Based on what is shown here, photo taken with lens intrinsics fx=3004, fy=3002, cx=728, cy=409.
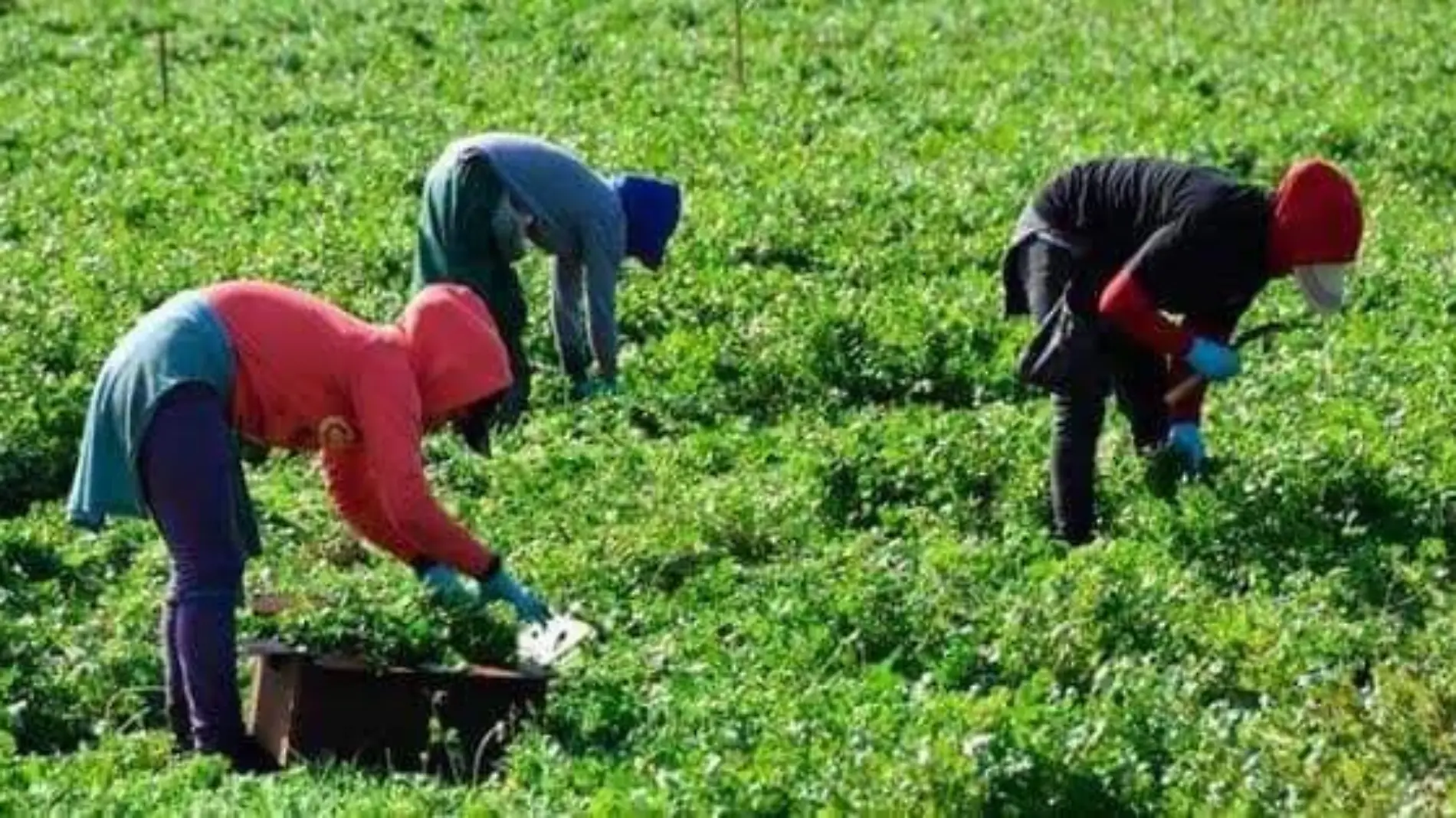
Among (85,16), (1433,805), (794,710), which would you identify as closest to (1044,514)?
(794,710)

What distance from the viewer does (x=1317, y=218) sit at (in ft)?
30.7

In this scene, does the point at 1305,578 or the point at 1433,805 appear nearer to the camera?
the point at 1433,805

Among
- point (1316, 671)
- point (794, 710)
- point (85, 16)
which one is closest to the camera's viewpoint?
point (794, 710)

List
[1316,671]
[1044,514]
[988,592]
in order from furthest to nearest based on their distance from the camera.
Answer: [1044,514]
[988,592]
[1316,671]

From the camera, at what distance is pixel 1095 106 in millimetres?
19359

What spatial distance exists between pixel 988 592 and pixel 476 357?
1969 millimetres

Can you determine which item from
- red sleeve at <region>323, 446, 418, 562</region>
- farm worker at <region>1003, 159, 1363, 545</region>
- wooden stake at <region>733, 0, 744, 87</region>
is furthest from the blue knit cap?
wooden stake at <region>733, 0, 744, 87</region>

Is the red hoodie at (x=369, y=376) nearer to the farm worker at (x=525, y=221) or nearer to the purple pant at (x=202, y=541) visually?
the purple pant at (x=202, y=541)

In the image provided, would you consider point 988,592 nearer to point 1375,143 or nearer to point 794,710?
point 794,710

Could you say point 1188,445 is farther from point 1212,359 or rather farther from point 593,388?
point 593,388

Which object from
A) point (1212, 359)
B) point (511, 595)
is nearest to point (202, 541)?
point (511, 595)

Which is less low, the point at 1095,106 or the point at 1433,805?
the point at 1433,805

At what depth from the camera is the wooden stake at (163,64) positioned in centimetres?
2041

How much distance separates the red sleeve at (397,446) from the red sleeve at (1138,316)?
2.56 metres
